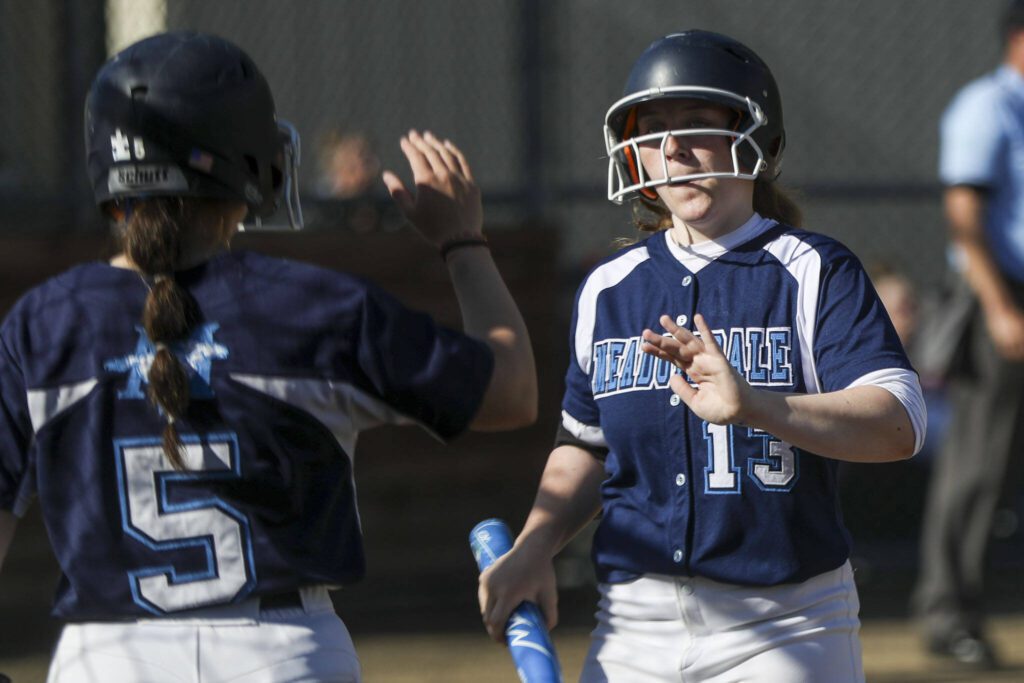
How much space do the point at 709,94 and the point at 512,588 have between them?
0.90m

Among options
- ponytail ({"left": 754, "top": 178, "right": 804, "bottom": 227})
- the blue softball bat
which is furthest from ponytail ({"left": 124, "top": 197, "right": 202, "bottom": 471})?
ponytail ({"left": 754, "top": 178, "right": 804, "bottom": 227})

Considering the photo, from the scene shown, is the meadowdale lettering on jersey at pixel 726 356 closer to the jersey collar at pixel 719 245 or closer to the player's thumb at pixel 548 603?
the jersey collar at pixel 719 245

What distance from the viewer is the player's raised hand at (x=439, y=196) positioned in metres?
2.43

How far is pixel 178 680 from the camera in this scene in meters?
2.16

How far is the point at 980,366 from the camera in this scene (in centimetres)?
557

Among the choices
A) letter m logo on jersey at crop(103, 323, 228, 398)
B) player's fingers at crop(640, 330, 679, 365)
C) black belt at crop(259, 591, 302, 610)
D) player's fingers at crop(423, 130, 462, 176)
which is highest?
player's fingers at crop(423, 130, 462, 176)

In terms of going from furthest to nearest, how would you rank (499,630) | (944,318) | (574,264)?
1. (574,264)
2. (944,318)
3. (499,630)

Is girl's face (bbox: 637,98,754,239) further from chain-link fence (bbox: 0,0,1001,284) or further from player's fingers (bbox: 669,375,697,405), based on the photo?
chain-link fence (bbox: 0,0,1001,284)

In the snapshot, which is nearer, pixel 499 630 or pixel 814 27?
pixel 499 630

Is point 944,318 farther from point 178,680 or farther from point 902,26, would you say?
point 178,680

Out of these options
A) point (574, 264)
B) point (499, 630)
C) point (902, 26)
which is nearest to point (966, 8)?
point (902, 26)

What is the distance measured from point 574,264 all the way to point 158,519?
5.07 meters

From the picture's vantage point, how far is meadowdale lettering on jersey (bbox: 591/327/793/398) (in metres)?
2.56

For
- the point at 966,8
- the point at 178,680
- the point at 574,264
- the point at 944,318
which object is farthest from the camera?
the point at 966,8
